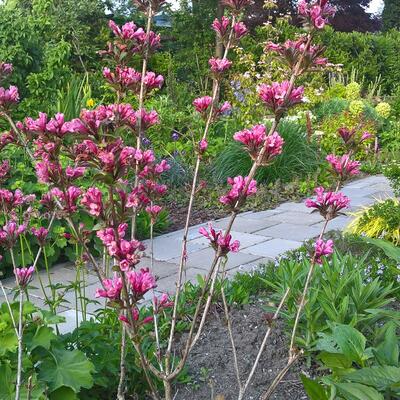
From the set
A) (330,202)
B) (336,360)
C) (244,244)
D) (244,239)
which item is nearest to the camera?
(330,202)

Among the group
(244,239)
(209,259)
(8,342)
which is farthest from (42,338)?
(244,239)

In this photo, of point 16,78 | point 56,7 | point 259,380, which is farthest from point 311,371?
point 56,7

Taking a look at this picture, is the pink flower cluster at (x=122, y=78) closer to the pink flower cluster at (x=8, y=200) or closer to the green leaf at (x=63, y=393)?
the pink flower cluster at (x=8, y=200)

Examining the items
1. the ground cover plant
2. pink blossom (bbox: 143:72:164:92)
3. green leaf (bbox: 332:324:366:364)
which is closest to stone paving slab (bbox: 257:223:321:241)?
the ground cover plant

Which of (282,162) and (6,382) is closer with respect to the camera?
(6,382)

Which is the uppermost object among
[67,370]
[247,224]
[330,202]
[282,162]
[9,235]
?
[330,202]

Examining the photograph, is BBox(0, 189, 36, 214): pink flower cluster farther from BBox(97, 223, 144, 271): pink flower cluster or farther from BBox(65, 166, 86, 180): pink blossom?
BBox(97, 223, 144, 271): pink flower cluster

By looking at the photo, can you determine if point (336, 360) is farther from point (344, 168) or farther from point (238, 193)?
point (238, 193)

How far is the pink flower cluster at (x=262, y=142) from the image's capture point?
1555 millimetres

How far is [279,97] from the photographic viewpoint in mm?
1580

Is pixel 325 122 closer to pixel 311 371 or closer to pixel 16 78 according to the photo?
pixel 16 78

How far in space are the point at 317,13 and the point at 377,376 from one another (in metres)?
1.08

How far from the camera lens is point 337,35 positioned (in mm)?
14602

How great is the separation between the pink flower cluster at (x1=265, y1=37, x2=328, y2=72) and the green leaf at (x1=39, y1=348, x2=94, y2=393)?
116cm
